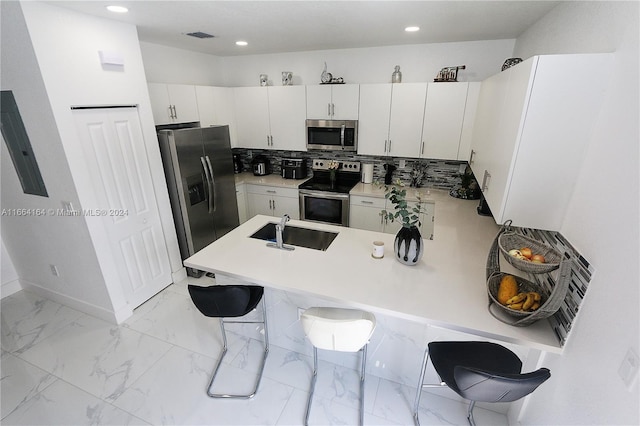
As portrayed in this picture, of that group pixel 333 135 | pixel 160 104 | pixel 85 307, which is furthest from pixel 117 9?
pixel 85 307

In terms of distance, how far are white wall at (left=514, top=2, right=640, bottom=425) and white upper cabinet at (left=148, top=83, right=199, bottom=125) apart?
3.39 m

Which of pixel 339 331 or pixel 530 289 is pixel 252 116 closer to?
pixel 339 331

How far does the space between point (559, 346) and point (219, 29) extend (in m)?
3.31

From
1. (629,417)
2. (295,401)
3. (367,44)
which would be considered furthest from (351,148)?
(629,417)

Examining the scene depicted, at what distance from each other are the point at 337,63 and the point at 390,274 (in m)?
3.03

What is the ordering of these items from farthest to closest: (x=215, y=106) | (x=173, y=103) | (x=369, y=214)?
1. (x=215, y=106)
2. (x=369, y=214)
3. (x=173, y=103)

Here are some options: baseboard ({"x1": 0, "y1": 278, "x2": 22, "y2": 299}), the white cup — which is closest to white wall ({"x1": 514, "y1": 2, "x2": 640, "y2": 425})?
the white cup

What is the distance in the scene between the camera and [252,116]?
13.1 feet

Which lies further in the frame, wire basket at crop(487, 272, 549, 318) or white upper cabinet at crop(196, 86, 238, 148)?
white upper cabinet at crop(196, 86, 238, 148)

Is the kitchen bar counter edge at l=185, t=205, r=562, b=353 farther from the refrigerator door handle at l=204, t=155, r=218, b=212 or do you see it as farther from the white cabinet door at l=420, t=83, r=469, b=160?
the white cabinet door at l=420, t=83, r=469, b=160

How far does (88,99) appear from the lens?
217cm

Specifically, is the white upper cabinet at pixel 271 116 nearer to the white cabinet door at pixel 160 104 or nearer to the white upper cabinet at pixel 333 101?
the white upper cabinet at pixel 333 101

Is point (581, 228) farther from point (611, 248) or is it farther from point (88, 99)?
point (88, 99)

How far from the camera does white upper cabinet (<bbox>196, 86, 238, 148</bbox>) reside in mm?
3514
